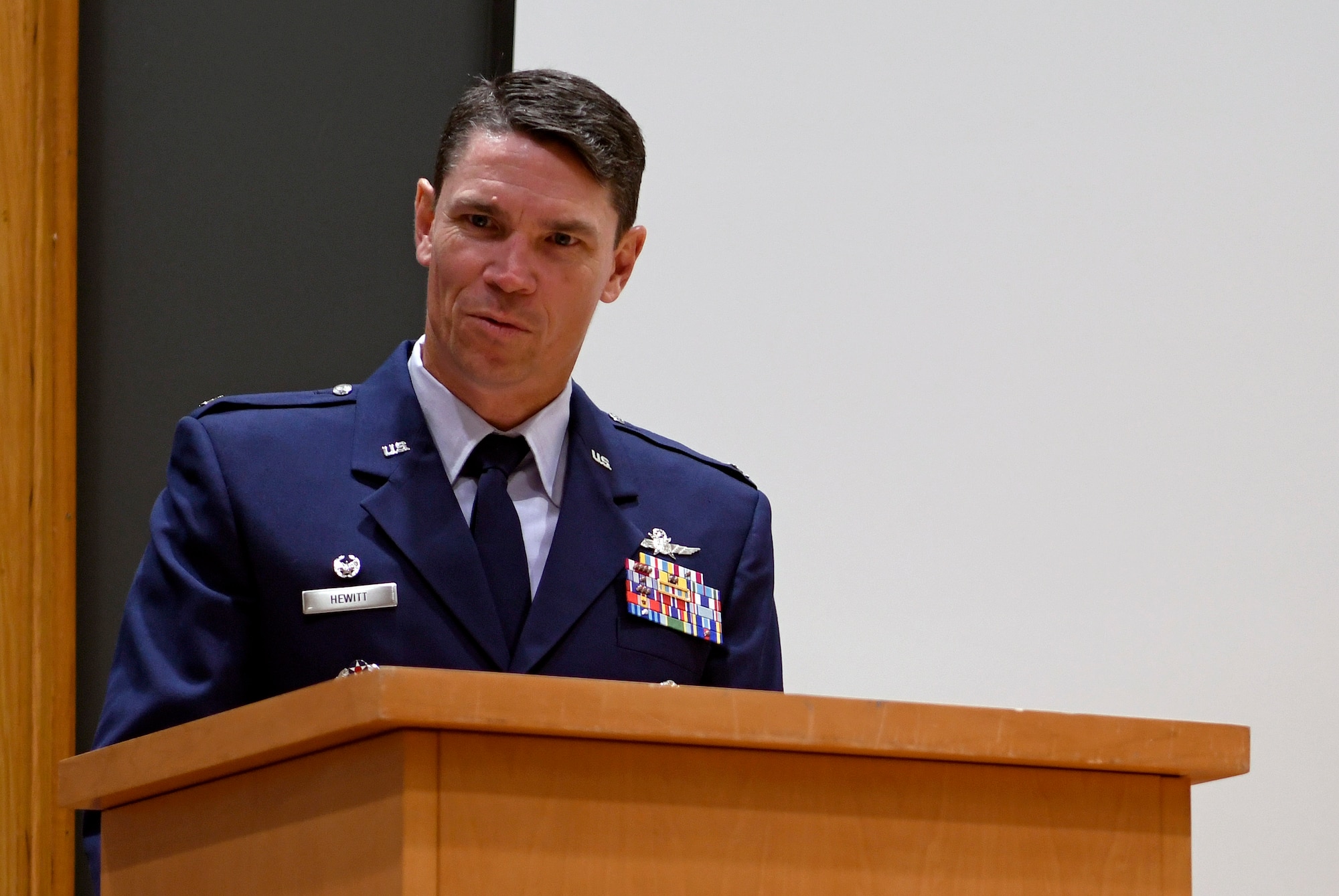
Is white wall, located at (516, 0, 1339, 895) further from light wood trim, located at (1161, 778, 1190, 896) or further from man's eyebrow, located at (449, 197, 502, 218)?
light wood trim, located at (1161, 778, 1190, 896)

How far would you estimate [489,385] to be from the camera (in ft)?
4.91

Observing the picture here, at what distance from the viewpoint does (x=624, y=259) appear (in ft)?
5.47

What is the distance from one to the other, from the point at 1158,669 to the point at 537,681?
1451 mm

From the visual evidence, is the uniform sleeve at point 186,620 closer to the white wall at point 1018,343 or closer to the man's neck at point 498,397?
the man's neck at point 498,397

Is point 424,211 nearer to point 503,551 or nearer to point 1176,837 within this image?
point 503,551

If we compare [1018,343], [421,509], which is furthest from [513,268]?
[1018,343]

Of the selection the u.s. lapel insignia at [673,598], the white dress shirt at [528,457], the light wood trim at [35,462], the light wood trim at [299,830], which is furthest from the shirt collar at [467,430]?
the light wood trim at [35,462]

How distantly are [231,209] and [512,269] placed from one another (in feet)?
2.51

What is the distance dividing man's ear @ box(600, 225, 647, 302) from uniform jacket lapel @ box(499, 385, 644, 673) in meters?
0.12

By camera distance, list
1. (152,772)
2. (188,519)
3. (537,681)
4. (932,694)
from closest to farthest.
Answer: (537,681), (152,772), (188,519), (932,694)

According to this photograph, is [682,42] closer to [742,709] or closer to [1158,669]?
[1158,669]

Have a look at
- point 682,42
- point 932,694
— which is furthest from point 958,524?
point 682,42

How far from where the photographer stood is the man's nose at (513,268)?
1469 mm

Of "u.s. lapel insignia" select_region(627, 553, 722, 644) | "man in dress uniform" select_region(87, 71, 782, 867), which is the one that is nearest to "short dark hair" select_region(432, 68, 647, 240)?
"man in dress uniform" select_region(87, 71, 782, 867)
